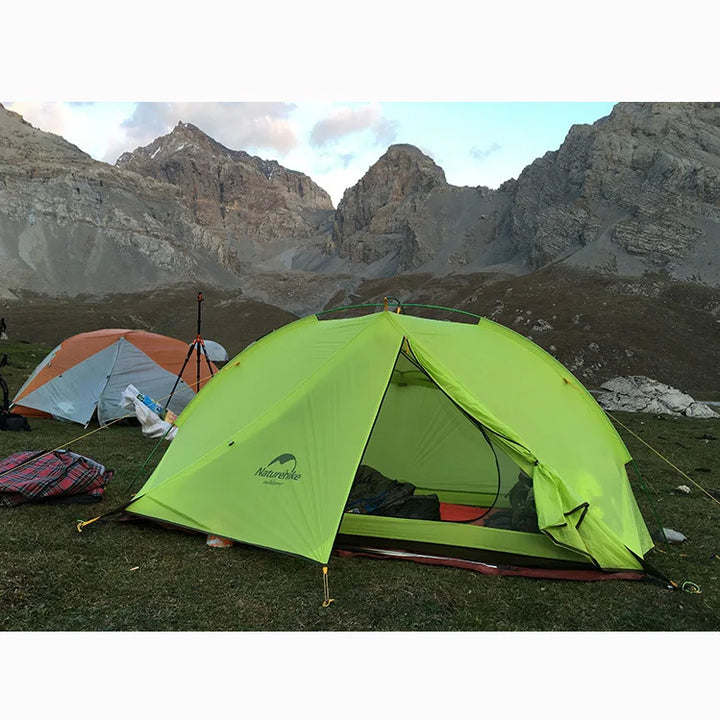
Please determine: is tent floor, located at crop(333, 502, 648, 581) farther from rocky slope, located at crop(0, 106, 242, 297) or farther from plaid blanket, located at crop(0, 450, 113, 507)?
rocky slope, located at crop(0, 106, 242, 297)

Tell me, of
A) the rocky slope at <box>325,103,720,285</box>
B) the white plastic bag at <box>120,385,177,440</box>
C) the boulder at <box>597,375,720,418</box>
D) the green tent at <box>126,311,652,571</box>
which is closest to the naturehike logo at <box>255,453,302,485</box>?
the green tent at <box>126,311,652,571</box>

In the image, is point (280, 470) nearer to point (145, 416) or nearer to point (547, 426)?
point (547, 426)

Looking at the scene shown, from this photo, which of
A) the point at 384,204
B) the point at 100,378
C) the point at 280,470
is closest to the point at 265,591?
the point at 280,470

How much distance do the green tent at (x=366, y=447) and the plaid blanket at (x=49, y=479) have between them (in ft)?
4.00

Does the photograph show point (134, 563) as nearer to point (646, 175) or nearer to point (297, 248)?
point (646, 175)

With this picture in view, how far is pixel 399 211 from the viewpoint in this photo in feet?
420

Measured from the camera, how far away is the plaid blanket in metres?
6.54

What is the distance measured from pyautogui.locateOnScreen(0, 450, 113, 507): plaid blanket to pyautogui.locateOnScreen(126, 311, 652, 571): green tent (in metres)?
1.22

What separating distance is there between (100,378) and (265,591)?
30.2 feet

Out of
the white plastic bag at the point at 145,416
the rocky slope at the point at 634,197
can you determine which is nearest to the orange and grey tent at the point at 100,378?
the white plastic bag at the point at 145,416

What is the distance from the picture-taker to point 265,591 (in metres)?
4.78

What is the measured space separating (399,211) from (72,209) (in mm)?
66325

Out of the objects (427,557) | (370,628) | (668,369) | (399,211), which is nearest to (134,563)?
(370,628)

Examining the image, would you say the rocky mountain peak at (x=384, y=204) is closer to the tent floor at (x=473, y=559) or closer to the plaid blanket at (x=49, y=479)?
the plaid blanket at (x=49, y=479)
